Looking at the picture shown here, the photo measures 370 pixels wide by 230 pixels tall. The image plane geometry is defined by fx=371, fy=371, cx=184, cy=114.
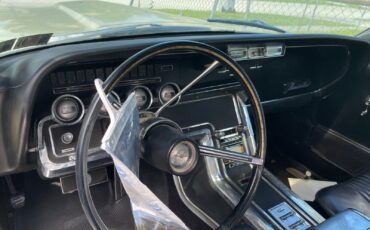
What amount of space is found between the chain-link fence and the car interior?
0.23 m

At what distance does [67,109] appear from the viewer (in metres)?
1.34

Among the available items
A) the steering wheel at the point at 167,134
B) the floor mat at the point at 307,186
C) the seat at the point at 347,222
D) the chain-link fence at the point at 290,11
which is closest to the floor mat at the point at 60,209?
the steering wheel at the point at 167,134

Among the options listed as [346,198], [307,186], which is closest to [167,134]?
[346,198]

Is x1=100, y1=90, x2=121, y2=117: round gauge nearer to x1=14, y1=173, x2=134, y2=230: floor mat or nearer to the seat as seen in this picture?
x1=14, y1=173, x2=134, y2=230: floor mat

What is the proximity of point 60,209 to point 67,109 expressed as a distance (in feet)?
2.21

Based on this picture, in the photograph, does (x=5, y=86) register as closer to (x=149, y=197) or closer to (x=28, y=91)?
(x=28, y=91)

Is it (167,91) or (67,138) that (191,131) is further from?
(67,138)

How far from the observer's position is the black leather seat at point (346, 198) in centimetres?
175

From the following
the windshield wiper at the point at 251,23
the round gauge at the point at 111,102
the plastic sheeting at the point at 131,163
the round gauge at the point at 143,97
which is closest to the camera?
the plastic sheeting at the point at 131,163

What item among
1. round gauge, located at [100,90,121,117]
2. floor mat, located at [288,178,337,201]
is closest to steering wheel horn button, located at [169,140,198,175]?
round gauge, located at [100,90,121,117]

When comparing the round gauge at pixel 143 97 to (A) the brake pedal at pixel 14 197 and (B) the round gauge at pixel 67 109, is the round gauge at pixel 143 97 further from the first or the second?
(A) the brake pedal at pixel 14 197

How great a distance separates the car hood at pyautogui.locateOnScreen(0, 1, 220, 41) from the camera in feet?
5.00

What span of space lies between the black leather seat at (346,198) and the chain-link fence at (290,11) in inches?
37.8

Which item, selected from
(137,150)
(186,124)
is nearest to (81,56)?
(137,150)
